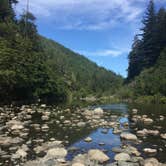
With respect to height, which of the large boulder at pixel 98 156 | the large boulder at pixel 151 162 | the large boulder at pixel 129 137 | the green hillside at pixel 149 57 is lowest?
the large boulder at pixel 151 162

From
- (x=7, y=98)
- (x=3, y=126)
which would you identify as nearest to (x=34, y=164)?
(x=3, y=126)

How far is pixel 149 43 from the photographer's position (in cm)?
7631

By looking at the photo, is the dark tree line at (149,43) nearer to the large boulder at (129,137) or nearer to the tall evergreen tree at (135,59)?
the tall evergreen tree at (135,59)

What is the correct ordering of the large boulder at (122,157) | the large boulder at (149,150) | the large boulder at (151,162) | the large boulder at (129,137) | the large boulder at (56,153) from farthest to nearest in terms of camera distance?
1. the large boulder at (129,137)
2. the large boulder at (149,150)
3. the large boulder at (56,153)
4. the large boulder at (122,157)
5. the large boulder at (151,162)

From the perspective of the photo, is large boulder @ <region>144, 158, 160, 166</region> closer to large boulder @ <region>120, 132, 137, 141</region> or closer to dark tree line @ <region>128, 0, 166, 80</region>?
large boulder @ <region>120, 132, 137, 141</region>

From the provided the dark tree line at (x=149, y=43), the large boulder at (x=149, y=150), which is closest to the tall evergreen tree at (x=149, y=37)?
the dark tree line at (x=149, y=43)

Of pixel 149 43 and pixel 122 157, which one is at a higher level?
pixel 149 43

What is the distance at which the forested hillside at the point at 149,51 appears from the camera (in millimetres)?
63719

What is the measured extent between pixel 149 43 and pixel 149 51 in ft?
6.60

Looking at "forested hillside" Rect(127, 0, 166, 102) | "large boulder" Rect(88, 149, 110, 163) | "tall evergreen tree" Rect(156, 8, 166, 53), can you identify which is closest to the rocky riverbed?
"large boulder" Rect(88, 149, 110, 163)

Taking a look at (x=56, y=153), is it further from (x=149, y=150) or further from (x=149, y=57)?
(x=149, y=57)

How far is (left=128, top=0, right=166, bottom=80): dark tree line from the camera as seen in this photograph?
72.8 m

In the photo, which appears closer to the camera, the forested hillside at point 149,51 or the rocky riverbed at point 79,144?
the rocky riverbed at point 79,144

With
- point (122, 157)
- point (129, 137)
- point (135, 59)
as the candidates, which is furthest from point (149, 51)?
point (122, 157)
